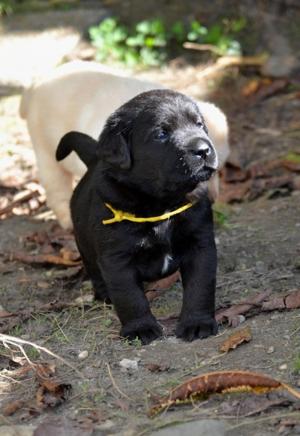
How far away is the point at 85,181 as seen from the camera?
15.4 ft

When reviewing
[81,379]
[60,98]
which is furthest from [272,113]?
[81,379]

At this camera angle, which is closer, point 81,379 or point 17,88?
point 81,379

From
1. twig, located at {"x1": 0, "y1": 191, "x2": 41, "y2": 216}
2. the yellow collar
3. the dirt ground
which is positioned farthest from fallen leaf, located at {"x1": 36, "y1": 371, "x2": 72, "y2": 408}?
twig, located at {"x1": 0, "y1": 191, "x2": 41, "y2": 216}

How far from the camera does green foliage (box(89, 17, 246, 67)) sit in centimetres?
893

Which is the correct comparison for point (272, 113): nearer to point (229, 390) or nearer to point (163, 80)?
point (163, 80)

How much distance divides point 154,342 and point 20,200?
2975 millimetres

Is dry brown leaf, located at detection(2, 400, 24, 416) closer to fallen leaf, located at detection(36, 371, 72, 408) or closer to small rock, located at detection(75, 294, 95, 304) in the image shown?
fallen leaf, located at detection(36, 371, 72, 408)

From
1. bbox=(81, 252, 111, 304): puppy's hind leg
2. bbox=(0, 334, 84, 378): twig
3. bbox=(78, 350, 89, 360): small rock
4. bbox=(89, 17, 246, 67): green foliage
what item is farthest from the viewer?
bbox=(89, 17, 246, 67): green foliage

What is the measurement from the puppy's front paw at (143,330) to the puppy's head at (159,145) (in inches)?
21.7

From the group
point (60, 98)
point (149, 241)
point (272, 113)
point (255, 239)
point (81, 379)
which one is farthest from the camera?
point (272, 113)

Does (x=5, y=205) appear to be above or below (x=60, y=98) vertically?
below

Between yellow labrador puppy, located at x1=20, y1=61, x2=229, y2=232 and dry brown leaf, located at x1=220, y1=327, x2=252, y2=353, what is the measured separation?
2.19 m

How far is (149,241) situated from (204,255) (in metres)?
0.25

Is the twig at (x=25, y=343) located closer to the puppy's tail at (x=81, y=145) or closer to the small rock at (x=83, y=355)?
the small rock at (x=83, y=355)
